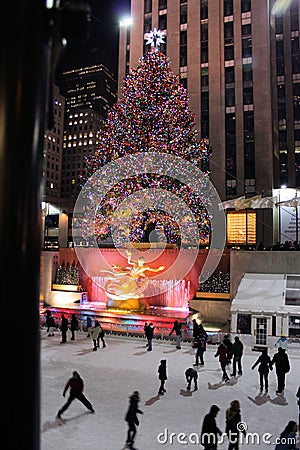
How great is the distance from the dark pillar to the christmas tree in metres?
23.5

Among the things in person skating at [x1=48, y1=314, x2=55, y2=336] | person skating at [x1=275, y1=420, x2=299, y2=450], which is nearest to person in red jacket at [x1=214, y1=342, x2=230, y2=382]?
person skating at [x1=275, y1=420, x2=299, y2=450]

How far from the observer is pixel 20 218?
69.9 inches

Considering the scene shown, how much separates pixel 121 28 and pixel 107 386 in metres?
42.3

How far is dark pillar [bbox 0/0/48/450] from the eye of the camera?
5.63ft

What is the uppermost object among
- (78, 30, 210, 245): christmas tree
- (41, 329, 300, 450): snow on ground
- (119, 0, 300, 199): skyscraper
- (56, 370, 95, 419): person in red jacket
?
(119, 0, 300, 199): skyscraper

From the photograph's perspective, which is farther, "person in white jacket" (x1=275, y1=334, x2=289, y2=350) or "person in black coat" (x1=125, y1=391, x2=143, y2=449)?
"person in white jacket" (x1=275, y1=334, x2=289, y2=350)

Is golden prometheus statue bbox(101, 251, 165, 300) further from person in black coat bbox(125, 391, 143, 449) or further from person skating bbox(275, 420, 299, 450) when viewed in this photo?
person skating bbox(275, 420, 299, 450)

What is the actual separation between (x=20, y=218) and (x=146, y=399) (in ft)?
28.1

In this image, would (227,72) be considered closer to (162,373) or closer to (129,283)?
(129,283)

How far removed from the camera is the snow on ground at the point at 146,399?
7.12 meters

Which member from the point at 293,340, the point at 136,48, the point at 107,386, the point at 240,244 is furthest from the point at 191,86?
the point at 107,386

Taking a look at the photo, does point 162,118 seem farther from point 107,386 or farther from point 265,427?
point 265,427

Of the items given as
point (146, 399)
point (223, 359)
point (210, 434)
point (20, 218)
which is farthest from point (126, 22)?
point (20, 218)

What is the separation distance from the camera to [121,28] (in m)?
43.2
